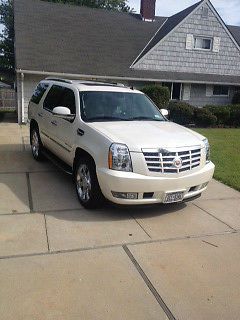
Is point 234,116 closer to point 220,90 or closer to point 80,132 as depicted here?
point 220,90

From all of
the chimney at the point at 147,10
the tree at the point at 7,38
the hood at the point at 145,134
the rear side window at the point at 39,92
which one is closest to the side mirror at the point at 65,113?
the hood at the point at 145,134

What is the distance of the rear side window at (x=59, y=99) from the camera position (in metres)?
6.18

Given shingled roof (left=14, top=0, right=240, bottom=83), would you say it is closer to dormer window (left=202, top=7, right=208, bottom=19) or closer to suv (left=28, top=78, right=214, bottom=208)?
dormer window (left=202, top=7, right=208, bottom=19)

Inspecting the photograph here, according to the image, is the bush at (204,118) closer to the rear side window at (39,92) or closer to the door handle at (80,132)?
the rear side window at (39,92)

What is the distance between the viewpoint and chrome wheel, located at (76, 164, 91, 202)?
17.1 feet

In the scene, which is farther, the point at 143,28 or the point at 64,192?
the point at 143,28

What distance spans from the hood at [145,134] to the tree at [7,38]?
30514 mm

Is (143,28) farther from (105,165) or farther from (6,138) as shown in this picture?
(105,165)

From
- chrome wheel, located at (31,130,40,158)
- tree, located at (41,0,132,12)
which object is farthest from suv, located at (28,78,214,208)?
tree, located at (41,0,132,12)

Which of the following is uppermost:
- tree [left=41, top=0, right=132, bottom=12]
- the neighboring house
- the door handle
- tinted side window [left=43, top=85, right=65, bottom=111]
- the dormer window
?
tree [left=41, top=0, right=132, bottom=12]

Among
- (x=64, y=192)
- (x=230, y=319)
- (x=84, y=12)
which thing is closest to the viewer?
→ (x=230, y=319)

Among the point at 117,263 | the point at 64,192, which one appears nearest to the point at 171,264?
the point at 117,263

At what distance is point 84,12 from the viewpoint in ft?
71.7

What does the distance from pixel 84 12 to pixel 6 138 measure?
44.6 ft
